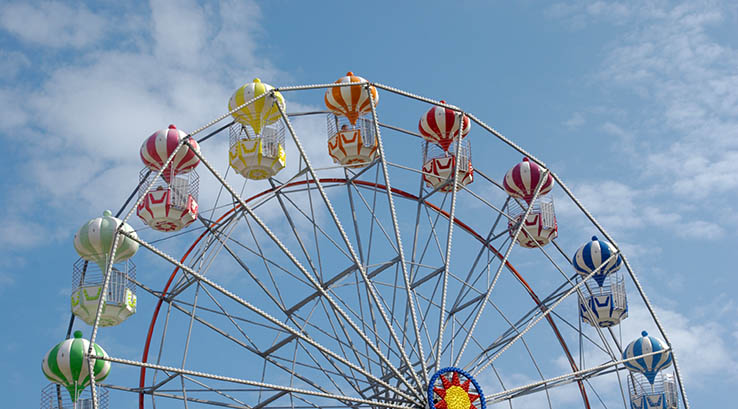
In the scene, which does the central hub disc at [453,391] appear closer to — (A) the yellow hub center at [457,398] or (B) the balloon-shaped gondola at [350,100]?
(A) the yellow hub center at [457,398]

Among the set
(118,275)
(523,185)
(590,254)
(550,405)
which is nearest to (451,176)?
(523,185)

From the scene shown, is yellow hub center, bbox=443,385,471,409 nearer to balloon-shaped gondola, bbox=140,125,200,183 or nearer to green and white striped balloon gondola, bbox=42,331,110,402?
green and white striped balloon gondola, bbox=42,331,110,402

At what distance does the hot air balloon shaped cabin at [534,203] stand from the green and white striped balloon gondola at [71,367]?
9588 mm

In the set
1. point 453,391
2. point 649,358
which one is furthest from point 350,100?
point 649,358

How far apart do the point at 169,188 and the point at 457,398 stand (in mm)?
7202

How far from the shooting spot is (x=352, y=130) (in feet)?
70.3

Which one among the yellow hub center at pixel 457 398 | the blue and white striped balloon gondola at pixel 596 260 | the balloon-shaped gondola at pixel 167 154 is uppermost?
the balloon-shaped gondola at pixel 167 154

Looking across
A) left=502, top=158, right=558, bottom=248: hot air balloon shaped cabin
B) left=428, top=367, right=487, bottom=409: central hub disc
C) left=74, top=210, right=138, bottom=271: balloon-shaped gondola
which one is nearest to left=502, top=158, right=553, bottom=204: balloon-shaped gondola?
left=502, top=158, right=558, bottom=248: hot air balloon shaped cabin

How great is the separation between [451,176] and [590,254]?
3.98 meters

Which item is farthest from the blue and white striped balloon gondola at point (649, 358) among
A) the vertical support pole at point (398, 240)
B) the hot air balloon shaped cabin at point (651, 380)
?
the vertical support pole at point (398, 240)

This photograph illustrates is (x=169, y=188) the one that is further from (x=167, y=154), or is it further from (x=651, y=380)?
(x=651, y=380)

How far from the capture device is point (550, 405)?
74.7 ft

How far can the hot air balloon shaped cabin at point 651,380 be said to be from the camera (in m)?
23.0

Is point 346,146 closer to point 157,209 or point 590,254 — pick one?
point 157,209
